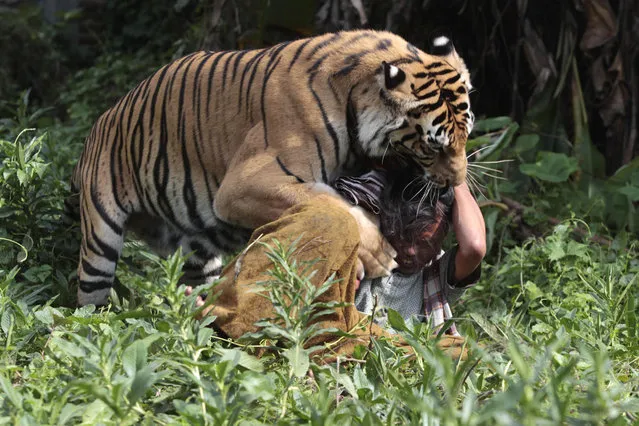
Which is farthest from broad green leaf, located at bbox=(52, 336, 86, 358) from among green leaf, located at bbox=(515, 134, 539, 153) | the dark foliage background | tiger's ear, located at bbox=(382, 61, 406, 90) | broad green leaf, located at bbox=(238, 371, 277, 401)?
green leaf, located at bbox=(515, 134, 539, 153)

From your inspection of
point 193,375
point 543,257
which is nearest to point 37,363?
point 193,375

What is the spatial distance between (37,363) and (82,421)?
59 centimetres

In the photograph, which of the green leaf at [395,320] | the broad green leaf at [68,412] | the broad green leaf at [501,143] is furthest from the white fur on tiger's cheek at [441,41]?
the broad green leaf at [68,412]

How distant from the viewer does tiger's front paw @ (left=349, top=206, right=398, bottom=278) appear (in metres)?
3.08

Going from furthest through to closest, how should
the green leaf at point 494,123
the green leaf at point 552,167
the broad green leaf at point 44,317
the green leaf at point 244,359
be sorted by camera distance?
the green leaf at point 494,123
the green leaf at point 552,167
the broad green leaf at point 44,317
the green leaf at point 244,359

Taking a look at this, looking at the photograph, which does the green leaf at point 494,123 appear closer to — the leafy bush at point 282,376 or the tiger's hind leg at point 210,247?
the tiger's hind leg at point 210,247

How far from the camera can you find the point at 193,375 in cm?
214

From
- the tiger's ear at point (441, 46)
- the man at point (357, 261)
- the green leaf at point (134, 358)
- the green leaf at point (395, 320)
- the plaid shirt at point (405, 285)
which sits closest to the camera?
the green leaf at point (134, 358)

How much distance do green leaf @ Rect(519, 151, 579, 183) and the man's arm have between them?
2.00 meters

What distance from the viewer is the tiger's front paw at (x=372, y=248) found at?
308cm

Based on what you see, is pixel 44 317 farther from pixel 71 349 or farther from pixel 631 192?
pixel 631 192

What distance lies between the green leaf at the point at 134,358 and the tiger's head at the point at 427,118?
4.55 feet

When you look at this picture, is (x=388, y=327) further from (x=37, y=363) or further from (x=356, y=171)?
(x=37, y=363)

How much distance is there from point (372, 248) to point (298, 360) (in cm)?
86
